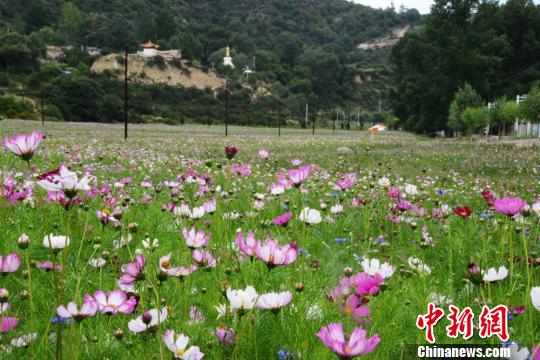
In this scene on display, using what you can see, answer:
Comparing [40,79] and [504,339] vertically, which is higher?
[40,79]

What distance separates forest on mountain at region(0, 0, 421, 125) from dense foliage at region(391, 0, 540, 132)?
2329 cm

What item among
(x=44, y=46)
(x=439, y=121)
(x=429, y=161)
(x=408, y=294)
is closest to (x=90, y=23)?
(x=44, y=46)

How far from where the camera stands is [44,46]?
10075cm

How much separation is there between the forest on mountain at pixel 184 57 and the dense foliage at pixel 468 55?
23.3 meters

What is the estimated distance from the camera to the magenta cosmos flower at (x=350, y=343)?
1.03 metres

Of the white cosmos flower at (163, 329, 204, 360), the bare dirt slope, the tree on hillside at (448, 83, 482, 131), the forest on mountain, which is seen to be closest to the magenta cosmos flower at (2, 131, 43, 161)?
the white cosmos flower at (163, 329, 204, 360)

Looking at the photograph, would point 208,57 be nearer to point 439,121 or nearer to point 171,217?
point 439,121

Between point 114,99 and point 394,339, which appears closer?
point 394,339

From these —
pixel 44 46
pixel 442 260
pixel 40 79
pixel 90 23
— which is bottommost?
pixel 442 260

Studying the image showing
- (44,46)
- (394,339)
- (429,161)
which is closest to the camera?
(394,339)

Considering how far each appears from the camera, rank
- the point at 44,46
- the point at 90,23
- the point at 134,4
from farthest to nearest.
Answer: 1. the point at 134,4
2. the point at 90,23
3. the point at 44,46

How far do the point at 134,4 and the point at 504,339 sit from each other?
176 meters

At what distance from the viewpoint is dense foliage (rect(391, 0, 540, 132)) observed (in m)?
46.7

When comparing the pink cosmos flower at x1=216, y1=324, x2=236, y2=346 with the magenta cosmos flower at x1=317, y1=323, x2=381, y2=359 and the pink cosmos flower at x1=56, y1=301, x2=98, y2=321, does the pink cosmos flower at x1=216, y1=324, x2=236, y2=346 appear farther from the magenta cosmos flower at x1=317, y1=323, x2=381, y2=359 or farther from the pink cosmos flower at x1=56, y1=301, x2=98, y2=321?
the magenta cosmos flower at x1=317, y1=323, x2=381, y2=359
